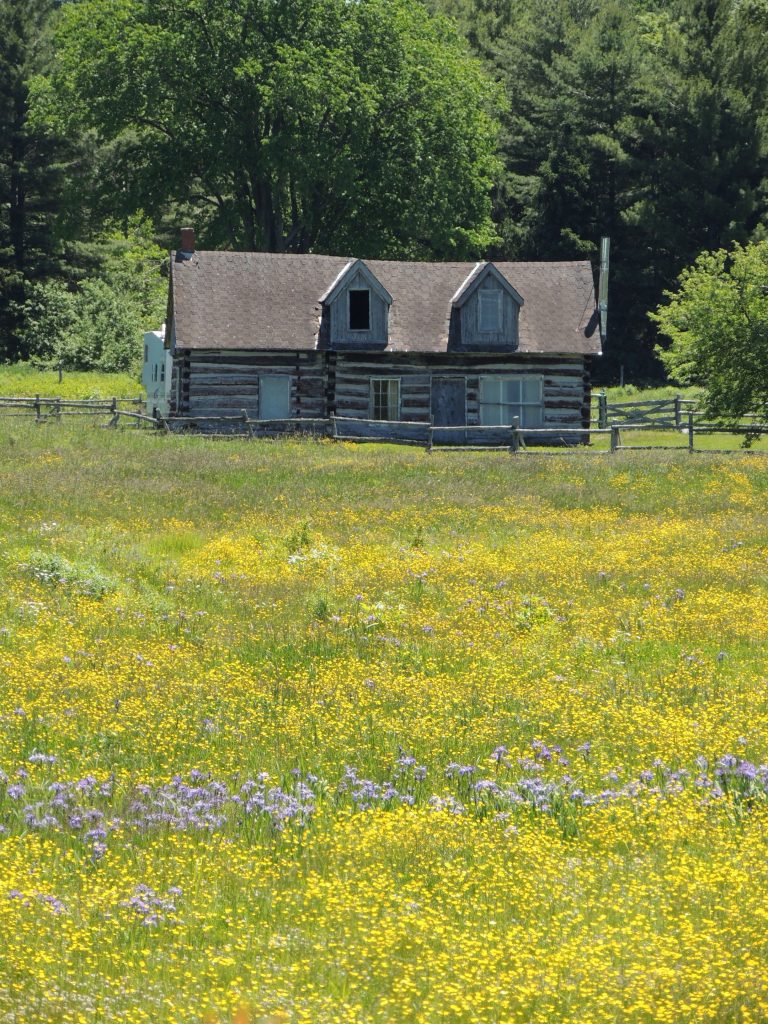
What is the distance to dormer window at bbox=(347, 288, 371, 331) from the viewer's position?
4653cm

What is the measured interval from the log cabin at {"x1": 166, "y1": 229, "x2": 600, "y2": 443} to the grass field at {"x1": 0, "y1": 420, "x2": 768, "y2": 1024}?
25.2 metres

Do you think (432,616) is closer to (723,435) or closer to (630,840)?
(630,840)

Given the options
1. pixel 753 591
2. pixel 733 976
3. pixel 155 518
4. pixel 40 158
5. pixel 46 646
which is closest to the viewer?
pixel 733 976

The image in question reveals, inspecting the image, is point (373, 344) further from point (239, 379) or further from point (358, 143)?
point (358, 143)

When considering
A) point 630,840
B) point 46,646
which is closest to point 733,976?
point 630,840

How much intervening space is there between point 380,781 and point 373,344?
37.3 meters

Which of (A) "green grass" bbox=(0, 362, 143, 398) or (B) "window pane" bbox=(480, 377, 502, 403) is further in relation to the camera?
(A) "green grass" bbox=(0, 362, 143, 398)

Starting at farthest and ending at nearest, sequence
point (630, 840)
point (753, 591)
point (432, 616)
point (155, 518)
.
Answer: point (155, 518), point (753, 591), point (432, 616), point (630, 840)

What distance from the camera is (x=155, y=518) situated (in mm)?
23984

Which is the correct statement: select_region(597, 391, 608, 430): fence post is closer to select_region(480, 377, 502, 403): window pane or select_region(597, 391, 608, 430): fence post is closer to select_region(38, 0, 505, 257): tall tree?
select_region(480, 377, 502, 403): window pane

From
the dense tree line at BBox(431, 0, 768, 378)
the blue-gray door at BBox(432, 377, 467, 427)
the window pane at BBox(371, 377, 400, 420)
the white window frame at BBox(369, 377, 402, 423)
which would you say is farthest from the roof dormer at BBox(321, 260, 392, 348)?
the dense tree line at BBox(431, 0, 768, 378)

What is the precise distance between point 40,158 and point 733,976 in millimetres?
72954

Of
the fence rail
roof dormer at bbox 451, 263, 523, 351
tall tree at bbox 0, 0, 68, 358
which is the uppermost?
tall tree at bbox 0, 0, 68, 358

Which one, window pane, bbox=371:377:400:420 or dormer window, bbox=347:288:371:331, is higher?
dormer window, bbox=347:288:371:331
